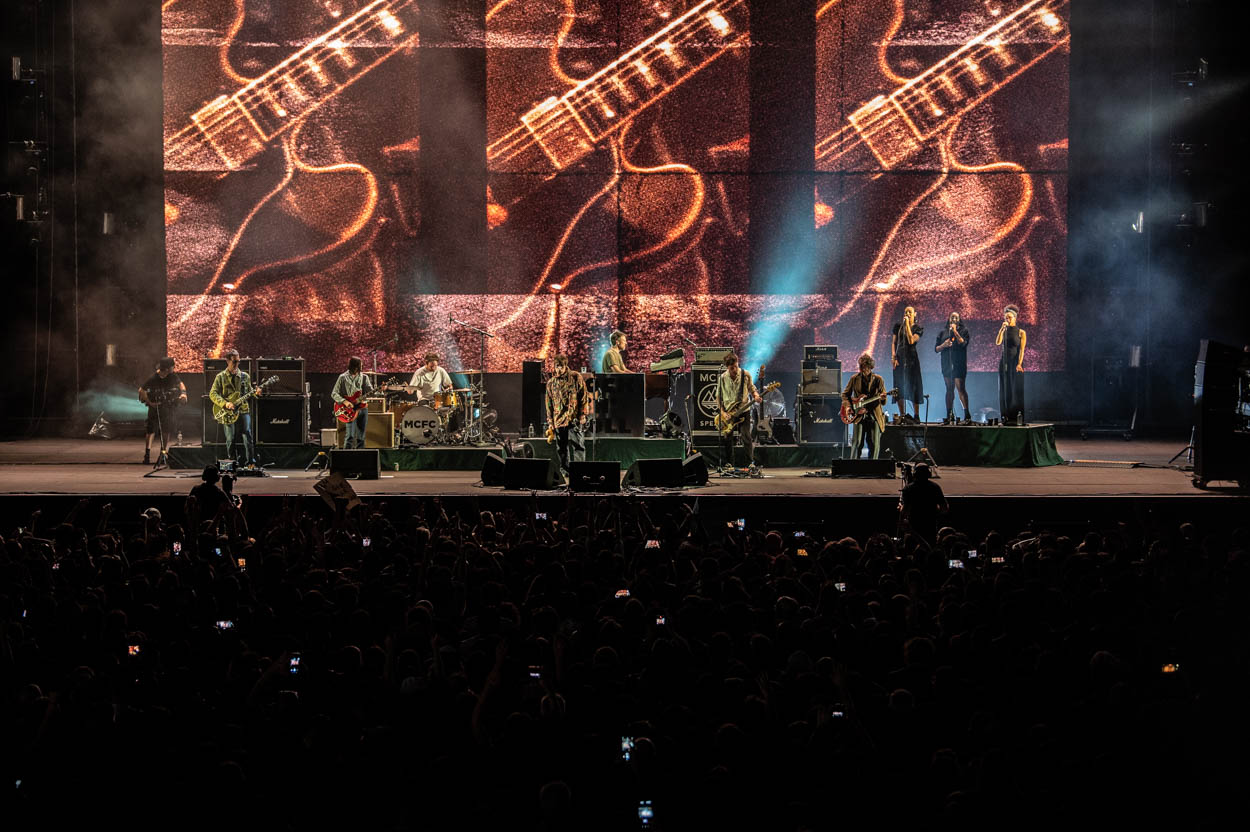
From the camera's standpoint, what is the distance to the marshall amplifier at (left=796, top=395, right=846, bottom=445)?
579 inches

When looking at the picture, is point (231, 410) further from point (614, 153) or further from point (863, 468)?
point (863, 468)

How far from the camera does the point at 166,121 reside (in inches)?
666

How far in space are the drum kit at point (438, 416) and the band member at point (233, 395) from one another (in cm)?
160

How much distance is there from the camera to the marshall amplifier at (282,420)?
570 inches

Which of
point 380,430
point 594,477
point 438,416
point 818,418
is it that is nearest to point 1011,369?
point 818,418

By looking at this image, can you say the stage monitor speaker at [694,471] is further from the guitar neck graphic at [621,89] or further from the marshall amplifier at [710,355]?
the guitar neck graphic at [621,89]

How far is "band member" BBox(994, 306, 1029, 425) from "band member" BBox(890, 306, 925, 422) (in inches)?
41.0

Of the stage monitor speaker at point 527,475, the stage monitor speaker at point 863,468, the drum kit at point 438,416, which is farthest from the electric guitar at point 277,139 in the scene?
the stage monitor speaker at point 863,468

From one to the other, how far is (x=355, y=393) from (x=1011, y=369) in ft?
26.4

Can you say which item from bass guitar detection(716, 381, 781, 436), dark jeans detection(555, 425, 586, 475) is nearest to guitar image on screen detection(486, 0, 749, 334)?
bass guitar detection(716, 381, 781, 436)

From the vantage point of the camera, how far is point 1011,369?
14805 mm
